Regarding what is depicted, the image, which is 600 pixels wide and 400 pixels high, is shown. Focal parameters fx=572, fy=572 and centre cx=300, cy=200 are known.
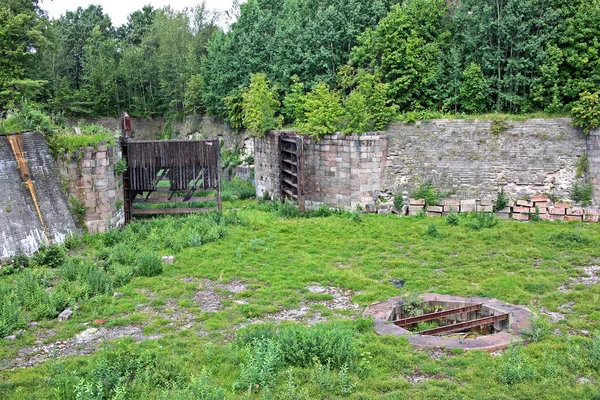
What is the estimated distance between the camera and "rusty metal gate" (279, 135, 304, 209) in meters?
17.7

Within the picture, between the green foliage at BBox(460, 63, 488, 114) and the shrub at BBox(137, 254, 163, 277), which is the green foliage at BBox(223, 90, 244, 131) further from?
the shrub at BBox(137, 254, 163, 277)

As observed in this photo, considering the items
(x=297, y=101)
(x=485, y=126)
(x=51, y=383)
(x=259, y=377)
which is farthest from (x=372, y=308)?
(x=297, y=101)

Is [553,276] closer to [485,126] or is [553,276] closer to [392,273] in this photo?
[392,273]

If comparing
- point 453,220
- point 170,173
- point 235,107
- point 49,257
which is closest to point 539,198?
point 453,220

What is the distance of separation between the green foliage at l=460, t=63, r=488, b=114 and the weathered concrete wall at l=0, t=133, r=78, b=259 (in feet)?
36.7

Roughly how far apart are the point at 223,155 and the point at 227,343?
2155 cm

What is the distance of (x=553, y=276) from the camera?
34.7 feet

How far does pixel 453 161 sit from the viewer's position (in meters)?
16.0

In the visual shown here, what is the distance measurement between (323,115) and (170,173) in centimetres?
492

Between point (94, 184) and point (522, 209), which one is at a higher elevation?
point (94, 184)

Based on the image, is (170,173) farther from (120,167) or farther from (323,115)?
(323,115)

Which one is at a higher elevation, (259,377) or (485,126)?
(485,126)

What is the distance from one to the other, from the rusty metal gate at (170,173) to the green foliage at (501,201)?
8087 mm

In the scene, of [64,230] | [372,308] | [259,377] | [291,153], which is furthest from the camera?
[291,153]
